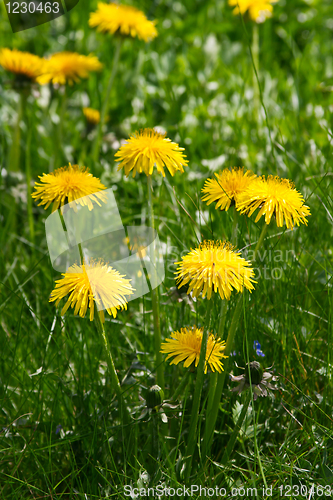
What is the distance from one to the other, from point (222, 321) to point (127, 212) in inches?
37.0

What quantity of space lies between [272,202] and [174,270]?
27.3 inches

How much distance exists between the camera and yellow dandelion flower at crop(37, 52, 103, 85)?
2030mm

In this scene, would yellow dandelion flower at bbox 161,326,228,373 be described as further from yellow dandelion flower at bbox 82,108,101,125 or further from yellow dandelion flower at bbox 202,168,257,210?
yellow dandelion flower at bbox 82,108,101,125

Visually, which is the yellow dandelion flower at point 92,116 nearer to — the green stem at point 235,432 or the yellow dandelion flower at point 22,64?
the yellow dandelion flower at point 22,64

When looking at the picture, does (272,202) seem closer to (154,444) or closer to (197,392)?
(197,392)

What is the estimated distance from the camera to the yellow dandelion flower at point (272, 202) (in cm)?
89

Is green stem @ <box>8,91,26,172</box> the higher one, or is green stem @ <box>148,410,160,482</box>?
green stem @ <box>8,91,26,172</box>

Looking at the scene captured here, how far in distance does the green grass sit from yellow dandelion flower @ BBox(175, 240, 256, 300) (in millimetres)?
125

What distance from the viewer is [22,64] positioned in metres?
1.99

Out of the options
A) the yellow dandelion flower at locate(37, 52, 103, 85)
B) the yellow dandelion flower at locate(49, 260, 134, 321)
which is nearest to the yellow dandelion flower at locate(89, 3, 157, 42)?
the yellow dandelion flower at locate(37, 52, 103, 85)

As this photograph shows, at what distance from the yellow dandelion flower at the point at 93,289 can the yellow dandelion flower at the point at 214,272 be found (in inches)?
5.1

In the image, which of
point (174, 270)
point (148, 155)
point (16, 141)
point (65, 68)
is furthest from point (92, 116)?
point (148, 155)

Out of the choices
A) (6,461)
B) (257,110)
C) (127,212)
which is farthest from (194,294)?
(257,110)

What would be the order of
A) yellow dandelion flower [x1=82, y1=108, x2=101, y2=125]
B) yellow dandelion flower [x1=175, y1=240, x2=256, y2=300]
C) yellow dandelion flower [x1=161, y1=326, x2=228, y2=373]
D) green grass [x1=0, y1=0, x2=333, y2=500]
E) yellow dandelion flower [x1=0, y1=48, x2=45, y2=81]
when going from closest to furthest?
yellow dandelion flower [x1=175, y1=240, x2=256, y2=300] < yellow dandelion flower [x1=161, y1=326, x2=228, y2=373] < green grass [x1=0, y1=0, x2=333, y2=500] < yellow dandelion flower [x1=0, y1=48, x2=45, y2=81] < yellow dandelion flower [x1=82, y1=108, x2=101, y2=125]
